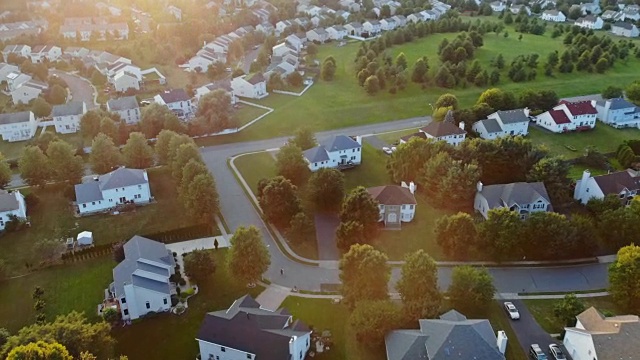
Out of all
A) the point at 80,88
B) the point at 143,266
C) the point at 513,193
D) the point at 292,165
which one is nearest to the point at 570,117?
the point at 513,193

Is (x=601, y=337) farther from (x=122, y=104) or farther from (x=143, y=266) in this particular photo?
(x=122, y=104)

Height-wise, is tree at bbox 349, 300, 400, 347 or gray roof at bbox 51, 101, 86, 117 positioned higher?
tree at bbox 349, 300, 400, 347

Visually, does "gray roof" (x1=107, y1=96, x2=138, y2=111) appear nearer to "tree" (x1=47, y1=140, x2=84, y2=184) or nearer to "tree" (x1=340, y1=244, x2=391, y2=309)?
"tree" (x1=47, y1=140, x2=84, y2=184)

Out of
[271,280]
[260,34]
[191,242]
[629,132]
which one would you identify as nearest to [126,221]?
[191,242]

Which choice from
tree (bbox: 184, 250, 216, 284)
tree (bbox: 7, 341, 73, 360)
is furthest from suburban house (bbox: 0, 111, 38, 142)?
tree (bbox: 7, 341, 73, 360)

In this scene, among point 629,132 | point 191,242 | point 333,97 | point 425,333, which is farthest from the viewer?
point 333,97

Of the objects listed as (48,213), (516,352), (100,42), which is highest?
(516,352)

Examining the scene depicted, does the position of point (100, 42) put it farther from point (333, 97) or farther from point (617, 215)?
point (617, 215)
